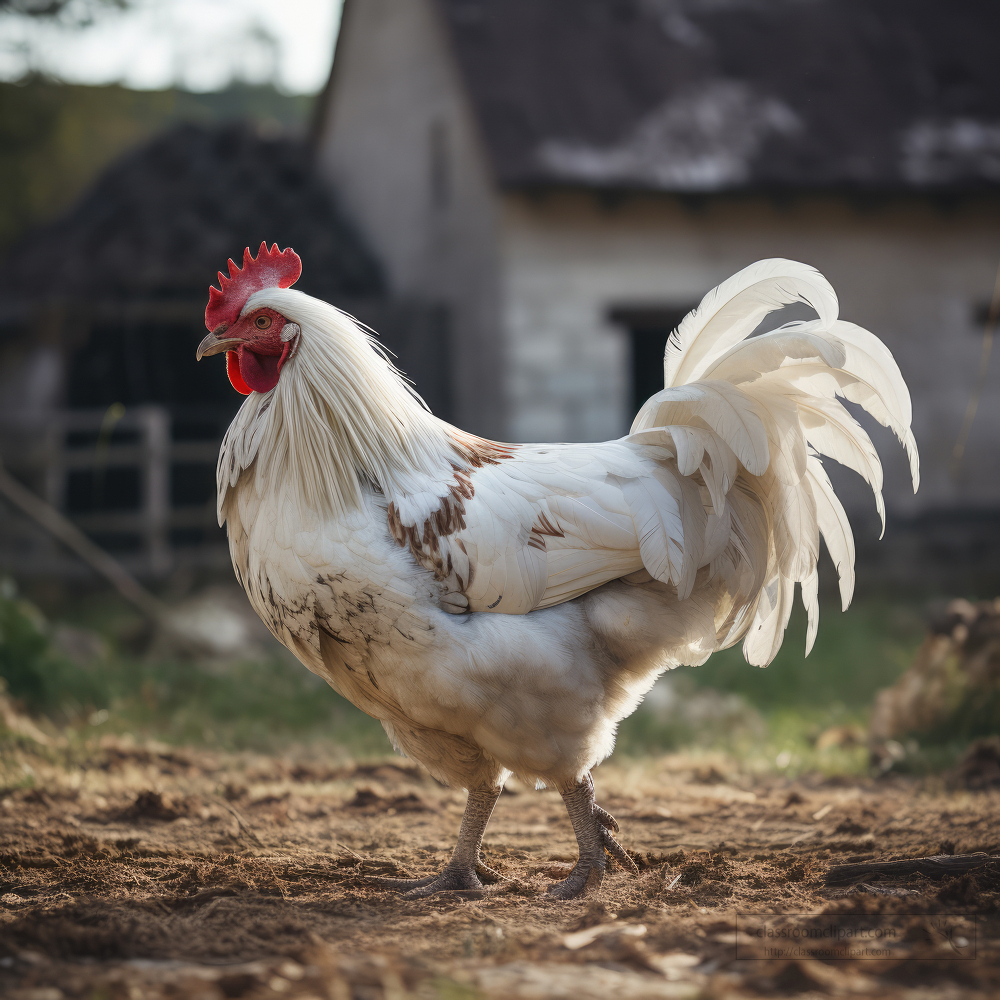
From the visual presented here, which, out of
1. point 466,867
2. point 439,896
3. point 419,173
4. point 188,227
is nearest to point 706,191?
point 419,173

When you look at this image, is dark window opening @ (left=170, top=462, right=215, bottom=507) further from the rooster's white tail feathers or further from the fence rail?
the rooster's white tail feathers

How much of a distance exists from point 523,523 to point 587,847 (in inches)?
48.7

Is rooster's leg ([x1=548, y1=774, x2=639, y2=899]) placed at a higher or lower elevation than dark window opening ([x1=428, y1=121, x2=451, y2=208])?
lower

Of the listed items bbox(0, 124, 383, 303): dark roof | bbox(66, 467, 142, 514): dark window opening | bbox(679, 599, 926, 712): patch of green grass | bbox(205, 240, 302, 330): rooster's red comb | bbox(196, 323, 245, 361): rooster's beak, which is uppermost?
bbox(0, 124, 383, 303): dark roof

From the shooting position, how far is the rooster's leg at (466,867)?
12.2 feet

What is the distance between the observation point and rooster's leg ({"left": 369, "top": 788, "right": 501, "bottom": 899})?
147 inches

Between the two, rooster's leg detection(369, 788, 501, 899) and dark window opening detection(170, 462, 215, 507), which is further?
dark window opening detection(170, 462, 215, 507)

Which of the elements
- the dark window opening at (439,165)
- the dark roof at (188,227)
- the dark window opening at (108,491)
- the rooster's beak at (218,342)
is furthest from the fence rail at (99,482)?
the rooster's beak at (218,342)

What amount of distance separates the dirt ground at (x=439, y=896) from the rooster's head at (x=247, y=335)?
1.86m

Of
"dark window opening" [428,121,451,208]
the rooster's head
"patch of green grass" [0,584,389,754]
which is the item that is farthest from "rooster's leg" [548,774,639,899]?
"dark window opening" [428,121,451,208]

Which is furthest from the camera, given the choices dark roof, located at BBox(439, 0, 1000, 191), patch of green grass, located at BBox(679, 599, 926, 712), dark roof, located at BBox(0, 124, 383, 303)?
dark roof, located at BBox(0, 124, 383, 303)

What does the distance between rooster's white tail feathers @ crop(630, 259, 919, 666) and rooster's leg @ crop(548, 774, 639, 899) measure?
2.86 ft

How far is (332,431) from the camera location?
367cm

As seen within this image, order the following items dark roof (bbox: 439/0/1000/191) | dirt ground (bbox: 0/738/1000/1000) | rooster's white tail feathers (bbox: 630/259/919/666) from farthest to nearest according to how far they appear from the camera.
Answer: dark roof (bbox: 439/0/1000/191), rooster's white tail feathers (bbox: 630/259/919/666), dirt ground (bbox: 0/738/1000/1000)
